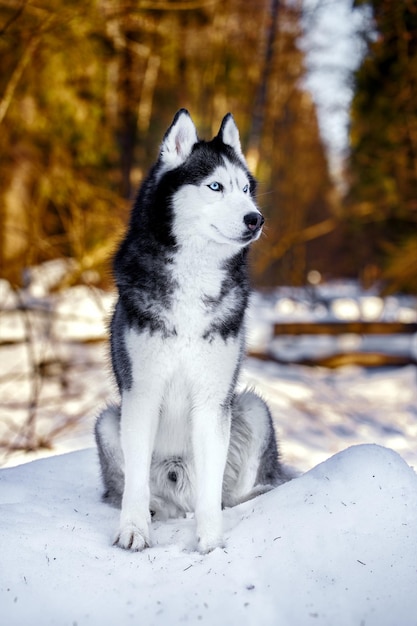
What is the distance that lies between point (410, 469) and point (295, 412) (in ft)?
16.2

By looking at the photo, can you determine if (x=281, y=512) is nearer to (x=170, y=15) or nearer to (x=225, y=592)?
(x=225, y=592)

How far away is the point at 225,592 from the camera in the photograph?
1.94m

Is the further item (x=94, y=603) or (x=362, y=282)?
(x=362, y=282)

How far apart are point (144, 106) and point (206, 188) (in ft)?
39.5

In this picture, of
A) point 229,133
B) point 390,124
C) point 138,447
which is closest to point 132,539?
point 138,447

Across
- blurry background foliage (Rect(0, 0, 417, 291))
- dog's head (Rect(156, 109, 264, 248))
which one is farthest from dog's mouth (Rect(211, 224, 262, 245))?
blurry background foliage (Rect(0, 0, 417, 291))

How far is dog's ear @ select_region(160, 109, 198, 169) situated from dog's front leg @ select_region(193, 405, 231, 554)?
1.33 m

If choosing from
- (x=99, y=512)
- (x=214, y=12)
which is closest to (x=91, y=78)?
(x=214, y=12)

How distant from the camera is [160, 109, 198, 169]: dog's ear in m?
2.80

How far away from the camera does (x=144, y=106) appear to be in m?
13.6

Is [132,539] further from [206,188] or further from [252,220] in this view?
[206,188]

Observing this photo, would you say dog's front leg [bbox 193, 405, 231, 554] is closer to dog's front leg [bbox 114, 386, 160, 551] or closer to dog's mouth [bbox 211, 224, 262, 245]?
dog's front leg [bbox 114, 386, 160, 551]

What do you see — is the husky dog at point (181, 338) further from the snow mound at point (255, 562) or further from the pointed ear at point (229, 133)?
the snow mound at point (255, 562)

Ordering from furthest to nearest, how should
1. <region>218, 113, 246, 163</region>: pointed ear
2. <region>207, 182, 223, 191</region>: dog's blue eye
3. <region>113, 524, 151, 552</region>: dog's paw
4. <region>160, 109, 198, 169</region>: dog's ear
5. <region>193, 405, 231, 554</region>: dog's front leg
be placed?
<region>218, 113, 246, 163</region>: pointed ear, <region>160, 109, 198, 169</region>: dog's ear, <region>207, 182, 223, 191</region>: dog's blue eye, <region>193, 405, 231, 554</region>: dog's front leg, <region>113, 524, 151, 552</region>: dog's paw
